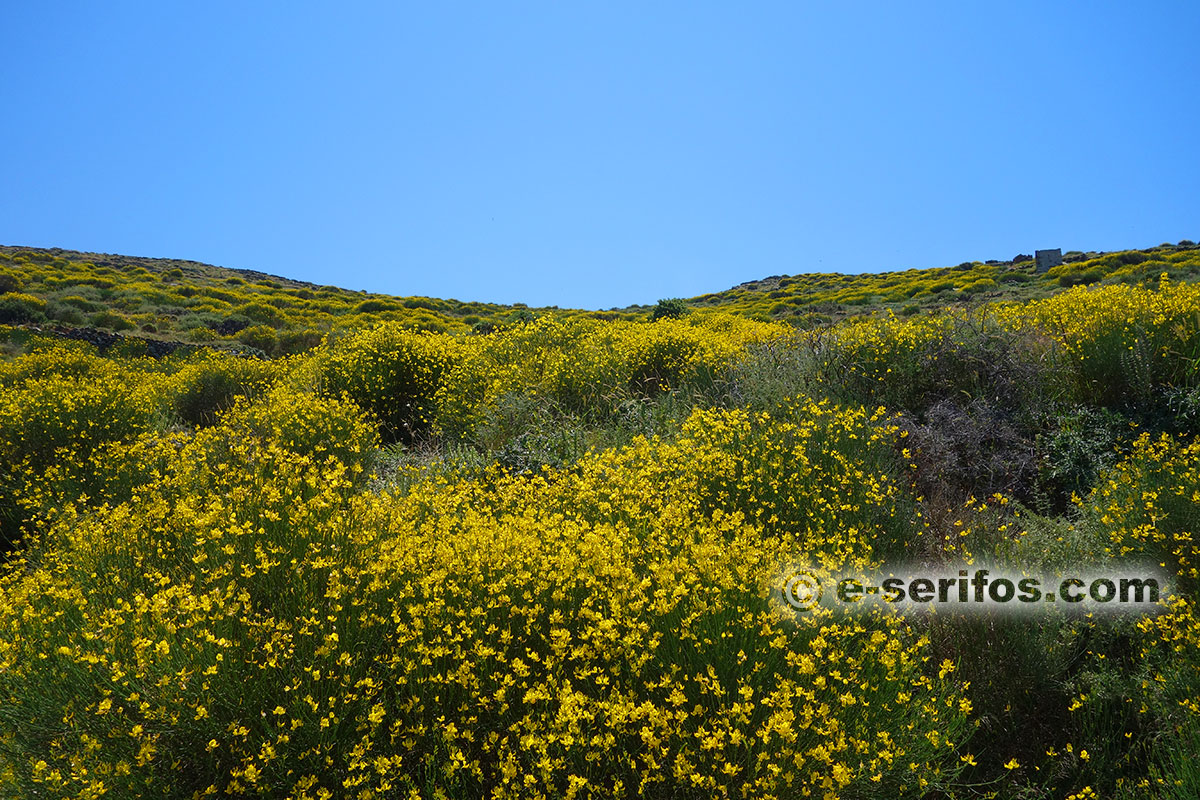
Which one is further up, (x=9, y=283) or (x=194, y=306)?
(x=9, y=283)

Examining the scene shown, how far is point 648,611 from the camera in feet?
9.11

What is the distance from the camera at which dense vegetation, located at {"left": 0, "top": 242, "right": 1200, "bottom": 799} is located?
7.59 ft

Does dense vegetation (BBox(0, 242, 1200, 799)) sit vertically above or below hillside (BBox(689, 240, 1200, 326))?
below

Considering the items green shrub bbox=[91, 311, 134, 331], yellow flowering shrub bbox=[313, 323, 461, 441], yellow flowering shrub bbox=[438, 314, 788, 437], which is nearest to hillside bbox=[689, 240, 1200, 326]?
yellow flowering shrub bbox=[438, 314, 788, 437]

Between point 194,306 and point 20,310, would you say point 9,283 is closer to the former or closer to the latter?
point 20,310

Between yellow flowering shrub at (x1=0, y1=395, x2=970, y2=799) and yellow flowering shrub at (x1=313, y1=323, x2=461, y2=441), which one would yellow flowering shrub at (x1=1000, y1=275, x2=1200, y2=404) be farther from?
yellow flowering shrub at (x1=313, y1=323, x2=461, y2=441)

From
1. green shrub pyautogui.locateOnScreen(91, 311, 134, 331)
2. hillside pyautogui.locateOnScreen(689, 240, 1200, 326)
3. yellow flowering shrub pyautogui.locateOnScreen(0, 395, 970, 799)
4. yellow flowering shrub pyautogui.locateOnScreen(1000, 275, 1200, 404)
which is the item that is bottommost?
yellow flowering shrub pyautogui.locateOnScreen(0, 395, 970, 799)

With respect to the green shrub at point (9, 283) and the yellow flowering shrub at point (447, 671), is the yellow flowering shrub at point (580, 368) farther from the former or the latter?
the green shrub at point (9, 283)

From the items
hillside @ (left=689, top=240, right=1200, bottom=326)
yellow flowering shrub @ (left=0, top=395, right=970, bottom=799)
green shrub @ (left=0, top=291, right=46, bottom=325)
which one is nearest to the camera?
yellow flowering shrub @ (left=0, top=395, right=970, bottom=799)

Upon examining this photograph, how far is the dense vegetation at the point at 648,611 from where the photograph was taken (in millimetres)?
2312

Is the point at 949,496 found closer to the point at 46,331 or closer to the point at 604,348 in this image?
the point at 604,348

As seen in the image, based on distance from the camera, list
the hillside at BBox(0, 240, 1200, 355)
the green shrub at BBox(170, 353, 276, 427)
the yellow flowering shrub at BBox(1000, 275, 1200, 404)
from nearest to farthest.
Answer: the yellow flowering shrub at BBox(1000, 275, 1200, 404) < the green shrub at BBox(170, 353, 276, 427) < the hillside at BBox(0, 240, 1200, 355)

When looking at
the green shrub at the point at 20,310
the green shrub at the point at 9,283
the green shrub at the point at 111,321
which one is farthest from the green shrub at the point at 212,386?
the green shrub at the point at 9,283

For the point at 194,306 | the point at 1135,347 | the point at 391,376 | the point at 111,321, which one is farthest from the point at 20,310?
the point at 1135,347
